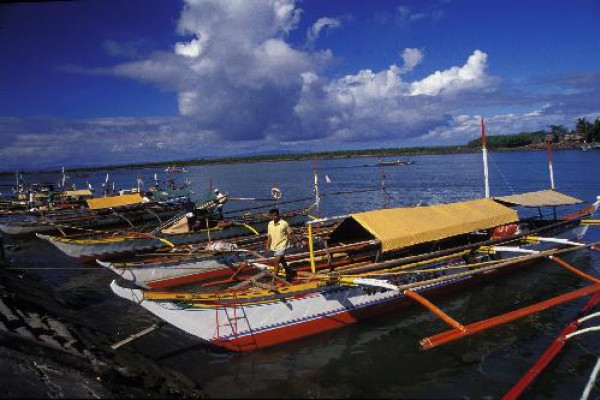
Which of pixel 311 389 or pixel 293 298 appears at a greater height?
pixel 293 298

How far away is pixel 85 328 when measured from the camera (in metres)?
12.0

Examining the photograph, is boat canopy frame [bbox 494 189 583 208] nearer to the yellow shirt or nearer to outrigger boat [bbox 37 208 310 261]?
the yellow shirt

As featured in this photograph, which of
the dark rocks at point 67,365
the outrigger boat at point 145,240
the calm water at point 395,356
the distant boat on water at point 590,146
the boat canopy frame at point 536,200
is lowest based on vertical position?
the calm water at point 395,356

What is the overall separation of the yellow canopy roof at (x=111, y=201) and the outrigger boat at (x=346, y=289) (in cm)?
2262

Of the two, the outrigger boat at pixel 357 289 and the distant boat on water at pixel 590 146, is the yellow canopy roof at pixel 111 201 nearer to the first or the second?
the outrigger boat at pixel 357 289

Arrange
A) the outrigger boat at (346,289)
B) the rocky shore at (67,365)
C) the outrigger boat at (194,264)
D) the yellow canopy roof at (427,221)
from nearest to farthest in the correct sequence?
the rocky shore at (67,365) → the outrigger boat at (346,289) → the yellow canopy roof at (427,221) → the outrigger boat at (194,264)

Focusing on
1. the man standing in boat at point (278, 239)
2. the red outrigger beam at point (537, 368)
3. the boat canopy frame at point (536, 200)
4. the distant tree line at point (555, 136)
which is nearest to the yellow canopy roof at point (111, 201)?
the man standing in boat at point (278, 239)

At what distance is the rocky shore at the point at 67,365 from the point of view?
8.13m

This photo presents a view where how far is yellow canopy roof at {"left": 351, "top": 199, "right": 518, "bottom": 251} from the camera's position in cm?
1237

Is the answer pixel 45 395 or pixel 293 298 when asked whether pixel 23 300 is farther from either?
pixel 293 298

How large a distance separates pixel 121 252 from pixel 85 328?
30.1 ft

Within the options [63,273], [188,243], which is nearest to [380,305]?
[188,243]

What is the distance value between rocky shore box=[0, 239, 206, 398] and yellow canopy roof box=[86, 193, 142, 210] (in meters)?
20.7

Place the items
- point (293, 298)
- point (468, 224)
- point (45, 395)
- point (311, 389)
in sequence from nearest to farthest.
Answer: point (45, 395)
point (311, 389)
point (293, 298)
point (468, 224)
